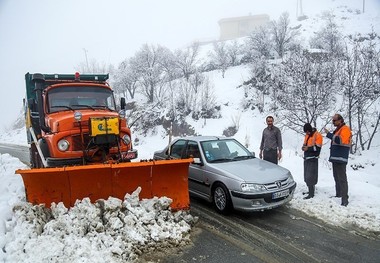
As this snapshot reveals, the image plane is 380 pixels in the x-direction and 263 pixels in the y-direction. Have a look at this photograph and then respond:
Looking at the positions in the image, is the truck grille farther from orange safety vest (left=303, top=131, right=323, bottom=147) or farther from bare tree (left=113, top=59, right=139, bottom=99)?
bare tree (left=113, top=59, right=139, bottom=99)

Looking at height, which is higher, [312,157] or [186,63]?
[186,63]

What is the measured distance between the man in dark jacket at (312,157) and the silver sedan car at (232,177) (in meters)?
0.77

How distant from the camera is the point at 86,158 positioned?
5.77m

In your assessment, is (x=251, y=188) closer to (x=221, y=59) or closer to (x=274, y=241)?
(x=274, y=241)

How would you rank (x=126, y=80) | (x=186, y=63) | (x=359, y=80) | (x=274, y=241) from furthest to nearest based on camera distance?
(x=126, y=80) < (x=186, y=63) < (x=359, y=80) < (x=274, y=241)

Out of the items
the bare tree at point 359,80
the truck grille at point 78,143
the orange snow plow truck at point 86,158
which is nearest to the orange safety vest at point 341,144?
the orange snow plow truck at point 86,158

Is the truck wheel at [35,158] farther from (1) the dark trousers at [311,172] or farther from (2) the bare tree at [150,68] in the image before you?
(2) the bare tree at [150,68]

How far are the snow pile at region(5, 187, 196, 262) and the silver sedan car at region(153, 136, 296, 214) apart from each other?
45.5 inches

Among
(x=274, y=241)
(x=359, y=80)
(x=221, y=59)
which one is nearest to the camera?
(x=274, y=241)

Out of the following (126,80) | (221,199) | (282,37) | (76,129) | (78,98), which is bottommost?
(221,199)

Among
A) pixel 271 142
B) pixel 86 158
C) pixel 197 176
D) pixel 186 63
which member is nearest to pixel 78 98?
pixel 86 158

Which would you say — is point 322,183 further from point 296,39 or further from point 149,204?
point 296,39

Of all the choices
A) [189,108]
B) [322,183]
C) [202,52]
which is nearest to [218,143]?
[322,183]

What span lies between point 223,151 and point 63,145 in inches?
135
